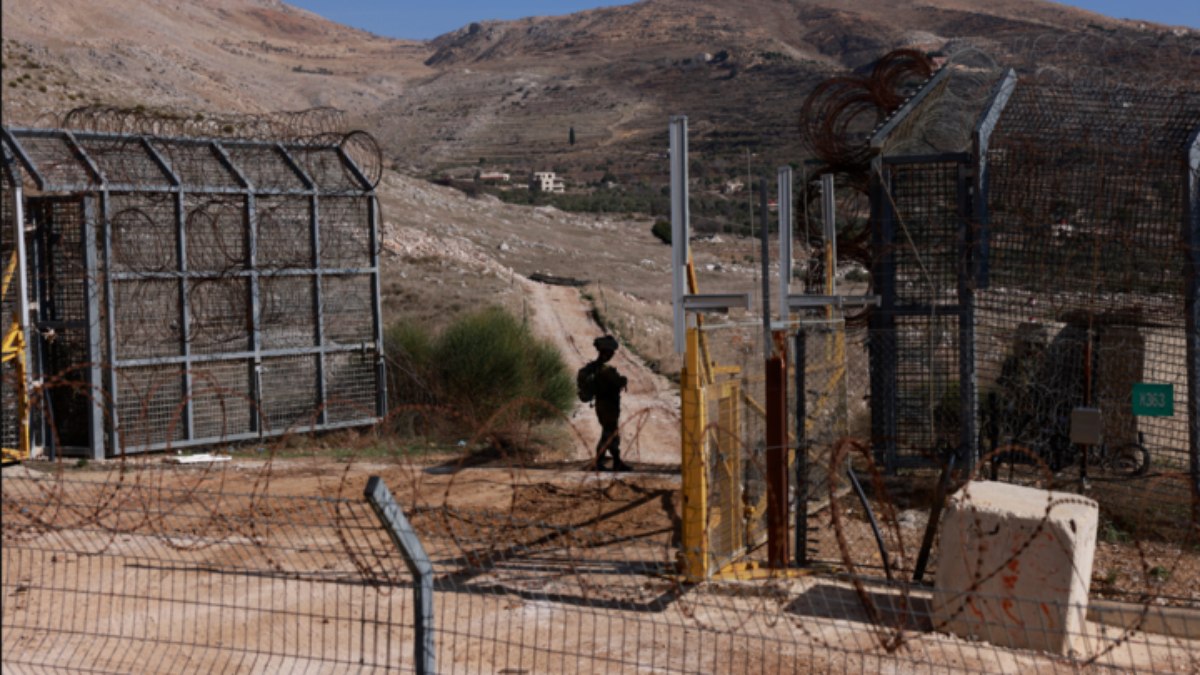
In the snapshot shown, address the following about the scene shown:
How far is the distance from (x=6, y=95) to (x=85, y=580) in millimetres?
43900

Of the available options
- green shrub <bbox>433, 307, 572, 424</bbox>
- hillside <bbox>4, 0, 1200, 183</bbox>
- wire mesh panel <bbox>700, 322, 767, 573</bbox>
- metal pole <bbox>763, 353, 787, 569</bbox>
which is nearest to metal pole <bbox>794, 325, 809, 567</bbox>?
wire mesh panel <bbox>700, 322, 767, 573</bbox>

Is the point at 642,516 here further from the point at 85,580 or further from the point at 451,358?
the point at 451,358

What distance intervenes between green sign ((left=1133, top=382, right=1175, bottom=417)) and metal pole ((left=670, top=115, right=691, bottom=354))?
4394 mm

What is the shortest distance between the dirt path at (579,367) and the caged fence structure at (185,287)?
3412 mm

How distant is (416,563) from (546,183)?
7832cm

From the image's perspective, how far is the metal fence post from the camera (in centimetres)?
444

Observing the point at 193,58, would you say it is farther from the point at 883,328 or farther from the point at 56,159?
the point at 883,328

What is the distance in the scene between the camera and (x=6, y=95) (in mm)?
46875

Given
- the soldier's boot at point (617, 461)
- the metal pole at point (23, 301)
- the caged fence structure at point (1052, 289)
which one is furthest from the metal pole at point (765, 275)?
the metal pole at point (23, 301)

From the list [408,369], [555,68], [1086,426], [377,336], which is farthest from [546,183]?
[1086,426]

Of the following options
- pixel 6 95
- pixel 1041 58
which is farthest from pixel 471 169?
pixel 1041 58

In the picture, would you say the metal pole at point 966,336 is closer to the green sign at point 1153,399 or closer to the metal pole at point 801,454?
the green sign at point 1153,399

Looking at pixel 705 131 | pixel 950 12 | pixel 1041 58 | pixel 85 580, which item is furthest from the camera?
pixel 950 12

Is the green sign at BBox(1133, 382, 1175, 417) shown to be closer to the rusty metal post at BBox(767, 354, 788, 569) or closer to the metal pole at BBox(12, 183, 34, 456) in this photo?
the rusty metal post at BBox(767, 354, 788, 569)
